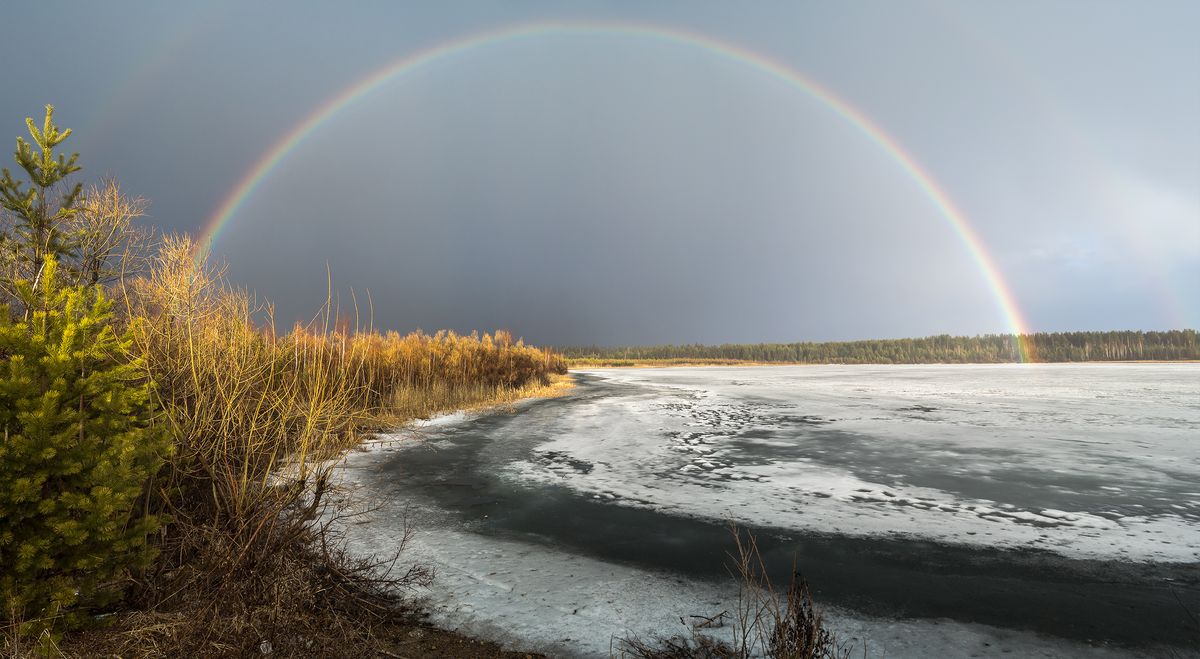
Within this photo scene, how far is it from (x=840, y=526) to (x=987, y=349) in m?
72.5

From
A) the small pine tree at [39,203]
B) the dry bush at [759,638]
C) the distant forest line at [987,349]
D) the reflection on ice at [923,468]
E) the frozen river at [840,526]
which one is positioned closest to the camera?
the dry bush at [759,638]

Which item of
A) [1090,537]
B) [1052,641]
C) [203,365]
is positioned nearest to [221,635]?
[203,365]

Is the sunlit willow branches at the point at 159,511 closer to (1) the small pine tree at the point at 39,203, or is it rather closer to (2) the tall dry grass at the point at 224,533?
(2) the tall dry grass at the point at 224,533

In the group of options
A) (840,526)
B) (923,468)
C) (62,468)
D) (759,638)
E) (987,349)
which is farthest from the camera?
(987,349)

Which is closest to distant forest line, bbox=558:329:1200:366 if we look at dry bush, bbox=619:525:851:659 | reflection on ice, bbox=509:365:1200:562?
reflection on ice, bbox=509:365:1200:562

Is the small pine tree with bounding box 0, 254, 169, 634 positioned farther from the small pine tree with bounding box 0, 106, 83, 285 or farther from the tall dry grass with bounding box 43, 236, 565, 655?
the small pine tree with bounding box 0, 106, 83, 285

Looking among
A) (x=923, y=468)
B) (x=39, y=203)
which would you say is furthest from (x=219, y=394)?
(x=39, y=203)

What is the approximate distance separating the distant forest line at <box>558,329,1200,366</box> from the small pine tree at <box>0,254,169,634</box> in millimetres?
71969

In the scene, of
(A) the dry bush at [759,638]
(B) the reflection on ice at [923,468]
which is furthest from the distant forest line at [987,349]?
Answer: (A) the dry bush at [759,638]

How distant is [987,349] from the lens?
6494 centimetres

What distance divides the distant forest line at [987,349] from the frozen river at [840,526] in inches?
2407

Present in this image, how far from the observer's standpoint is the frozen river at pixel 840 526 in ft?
12.2

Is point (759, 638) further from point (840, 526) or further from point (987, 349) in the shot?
point (987, 349)

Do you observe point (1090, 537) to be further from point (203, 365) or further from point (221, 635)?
point (203, 365)
